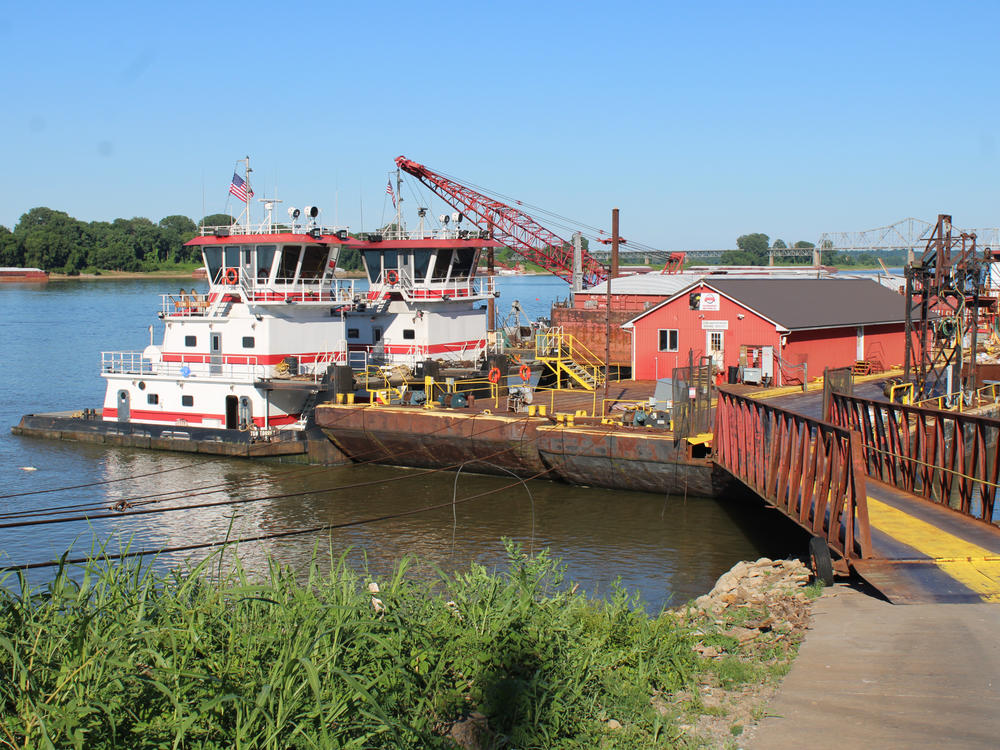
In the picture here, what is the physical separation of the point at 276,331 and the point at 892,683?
2556cm

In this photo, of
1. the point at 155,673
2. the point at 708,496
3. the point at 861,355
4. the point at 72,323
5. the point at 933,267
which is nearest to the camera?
the point at 155,673

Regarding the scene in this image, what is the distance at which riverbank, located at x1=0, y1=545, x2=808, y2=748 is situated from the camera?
627 centimetres

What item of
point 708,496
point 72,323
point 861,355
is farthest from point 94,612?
point 72,323

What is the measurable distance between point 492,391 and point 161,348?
12.1 m

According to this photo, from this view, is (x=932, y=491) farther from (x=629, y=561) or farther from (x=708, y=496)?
(x=708, y=496)

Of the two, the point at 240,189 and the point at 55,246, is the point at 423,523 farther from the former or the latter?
the point at 55,246

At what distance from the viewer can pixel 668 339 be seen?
1363 inches

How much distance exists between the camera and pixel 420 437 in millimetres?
27391

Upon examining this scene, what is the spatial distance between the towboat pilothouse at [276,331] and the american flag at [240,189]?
0.64 metres

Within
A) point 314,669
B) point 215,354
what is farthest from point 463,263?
point 314,669

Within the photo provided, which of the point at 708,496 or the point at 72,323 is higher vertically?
the point at 72,323

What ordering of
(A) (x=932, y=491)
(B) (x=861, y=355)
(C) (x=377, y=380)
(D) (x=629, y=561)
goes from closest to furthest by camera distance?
(A) (x=932, y=491) → (D) (x=629, y=561) → (C) (x=377, y=380) → (B) (x=861, y=355)

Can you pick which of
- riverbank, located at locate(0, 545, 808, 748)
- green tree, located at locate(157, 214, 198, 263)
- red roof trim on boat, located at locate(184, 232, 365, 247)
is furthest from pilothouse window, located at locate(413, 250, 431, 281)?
green tree, located at locate(157, 214, 198, 263)

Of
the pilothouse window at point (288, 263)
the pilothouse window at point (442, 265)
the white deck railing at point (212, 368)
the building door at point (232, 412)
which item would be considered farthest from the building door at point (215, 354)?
the pilothouse window at point (442, 265)
